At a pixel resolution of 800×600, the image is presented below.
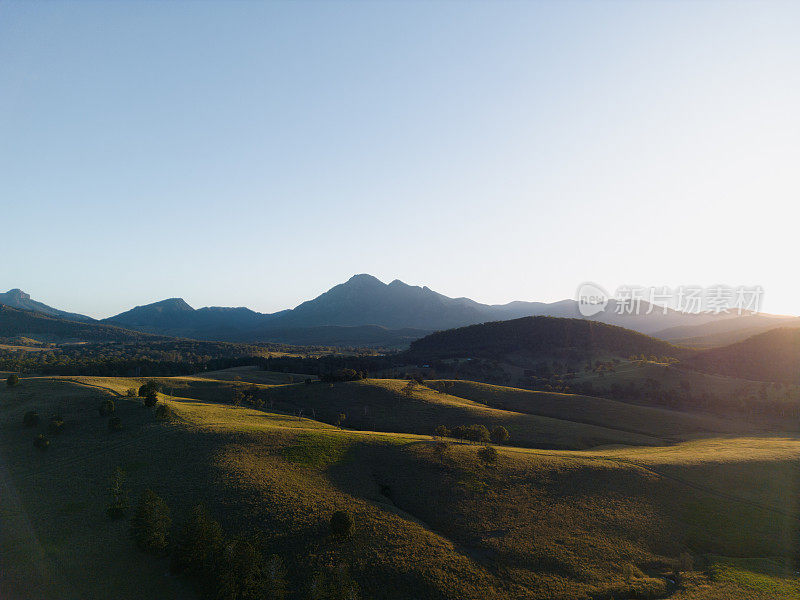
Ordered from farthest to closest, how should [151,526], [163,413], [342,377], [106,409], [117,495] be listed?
[342,377], [106,409], [163,413], [117,495], [151,526]

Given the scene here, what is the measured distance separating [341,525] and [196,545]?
12.7 m

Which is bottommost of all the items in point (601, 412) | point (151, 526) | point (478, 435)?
point (151, 526)

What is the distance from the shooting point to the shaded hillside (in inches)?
5657

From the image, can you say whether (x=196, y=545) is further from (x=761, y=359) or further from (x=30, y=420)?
(x=761, y=359)

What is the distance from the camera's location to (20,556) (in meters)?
33.9

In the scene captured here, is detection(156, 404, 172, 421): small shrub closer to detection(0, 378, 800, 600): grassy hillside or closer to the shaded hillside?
detection(0, 378, 800, 600): grassy hillside

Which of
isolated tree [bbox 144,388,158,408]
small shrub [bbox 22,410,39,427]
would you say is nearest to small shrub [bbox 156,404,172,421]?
isolated tree [bbox 144,388,158,408]

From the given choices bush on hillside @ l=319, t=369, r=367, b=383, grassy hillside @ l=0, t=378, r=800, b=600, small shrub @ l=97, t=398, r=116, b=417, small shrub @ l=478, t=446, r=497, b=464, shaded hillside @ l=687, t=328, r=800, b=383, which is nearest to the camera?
grassy hillside @ l=0, t=378, r=800, b=600

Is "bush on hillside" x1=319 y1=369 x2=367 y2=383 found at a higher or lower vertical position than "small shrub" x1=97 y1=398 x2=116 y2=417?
higher

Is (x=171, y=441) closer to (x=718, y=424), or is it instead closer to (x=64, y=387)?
(x=64, y=387)

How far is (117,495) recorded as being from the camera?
43.2 meters

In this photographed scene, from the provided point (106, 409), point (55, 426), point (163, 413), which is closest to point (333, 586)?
point (163, 413)

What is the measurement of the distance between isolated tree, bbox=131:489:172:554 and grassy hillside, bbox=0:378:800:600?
1229mm

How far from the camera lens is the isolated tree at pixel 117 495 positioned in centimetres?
3988
